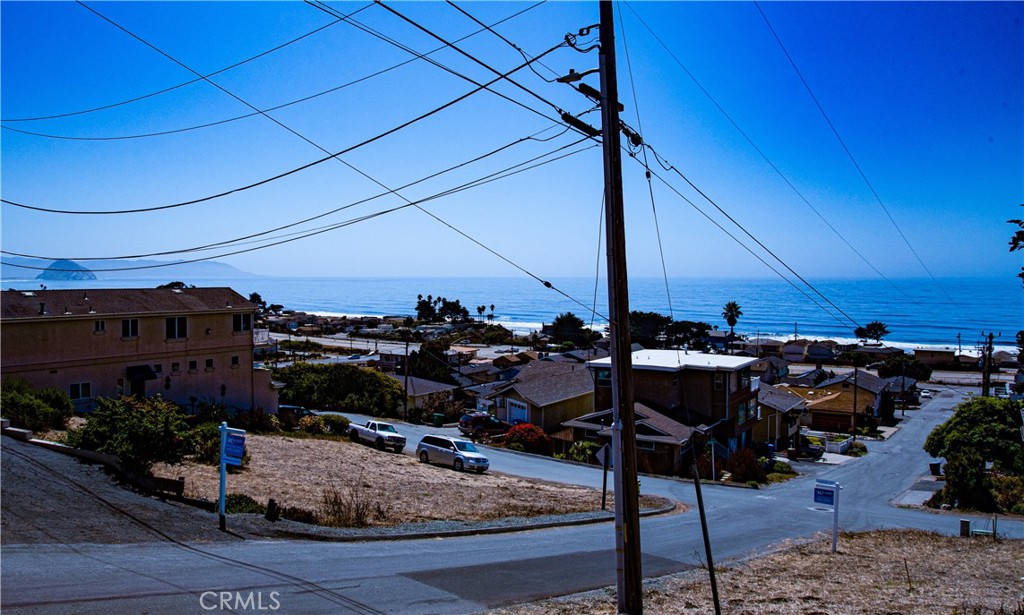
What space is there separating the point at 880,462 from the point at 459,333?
98651 millimetres

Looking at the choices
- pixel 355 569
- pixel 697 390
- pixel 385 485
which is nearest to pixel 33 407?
pixel 385 485

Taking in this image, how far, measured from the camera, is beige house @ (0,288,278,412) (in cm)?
2977

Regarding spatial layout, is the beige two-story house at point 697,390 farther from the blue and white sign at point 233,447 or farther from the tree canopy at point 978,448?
the blue and white sign at point 233,447

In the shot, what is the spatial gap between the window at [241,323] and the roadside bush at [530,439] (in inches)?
677

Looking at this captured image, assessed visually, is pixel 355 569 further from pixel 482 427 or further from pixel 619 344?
pixel 482 427

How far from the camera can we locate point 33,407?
22625 millimetres

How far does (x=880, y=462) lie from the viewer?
144 ft

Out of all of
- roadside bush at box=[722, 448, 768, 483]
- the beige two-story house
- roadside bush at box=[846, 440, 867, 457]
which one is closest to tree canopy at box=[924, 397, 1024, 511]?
roadside bush at box=[722, 448, 768, 483]

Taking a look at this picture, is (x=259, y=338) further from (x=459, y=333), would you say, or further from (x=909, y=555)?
(x=909, y=555)

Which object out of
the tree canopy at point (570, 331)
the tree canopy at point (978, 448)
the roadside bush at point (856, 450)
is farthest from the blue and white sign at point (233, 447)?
the tree canopy at point (570, 331)

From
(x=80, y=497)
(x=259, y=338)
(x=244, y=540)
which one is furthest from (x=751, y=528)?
(x=259, y=338)

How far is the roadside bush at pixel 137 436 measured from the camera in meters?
16.7

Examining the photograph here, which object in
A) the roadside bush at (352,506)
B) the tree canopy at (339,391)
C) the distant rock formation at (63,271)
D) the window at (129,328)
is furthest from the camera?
the tree canopy at (339,391)

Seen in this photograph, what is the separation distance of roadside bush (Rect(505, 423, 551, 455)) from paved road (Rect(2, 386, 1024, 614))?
18245 millimetres
